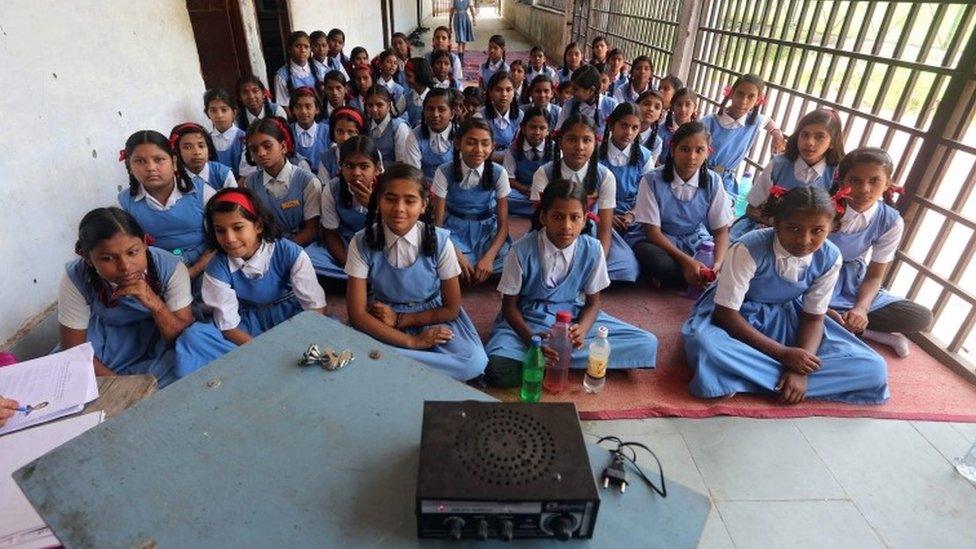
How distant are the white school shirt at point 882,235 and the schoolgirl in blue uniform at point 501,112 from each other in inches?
105

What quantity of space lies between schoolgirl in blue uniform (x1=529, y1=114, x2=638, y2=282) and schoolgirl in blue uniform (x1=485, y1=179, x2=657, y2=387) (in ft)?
2.38

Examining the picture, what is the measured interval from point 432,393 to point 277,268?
1558 mm

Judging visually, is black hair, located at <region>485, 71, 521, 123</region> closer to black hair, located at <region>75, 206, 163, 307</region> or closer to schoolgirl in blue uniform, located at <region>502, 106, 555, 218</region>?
schoolgirl in blue uniform, located at <region>502, 106, 555, 218</region>

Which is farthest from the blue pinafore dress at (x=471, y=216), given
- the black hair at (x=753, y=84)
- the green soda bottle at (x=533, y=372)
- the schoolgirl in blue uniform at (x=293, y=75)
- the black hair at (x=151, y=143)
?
the schoolgirl in blue uniform at (x=293, y=75)

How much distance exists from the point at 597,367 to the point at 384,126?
2824 mm

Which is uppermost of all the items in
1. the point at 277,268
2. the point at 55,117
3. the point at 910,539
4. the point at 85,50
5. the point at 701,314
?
the point at 85,50

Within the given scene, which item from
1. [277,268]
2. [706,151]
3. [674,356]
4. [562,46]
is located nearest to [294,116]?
[277,268]

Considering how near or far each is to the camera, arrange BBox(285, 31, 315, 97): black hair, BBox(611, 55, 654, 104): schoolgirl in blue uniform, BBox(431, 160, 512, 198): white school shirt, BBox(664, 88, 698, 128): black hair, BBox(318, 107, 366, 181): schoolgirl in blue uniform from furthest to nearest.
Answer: BBox(285, 31, 315, 97): black hair → BBox(611, 55, 654, 104): schoolgirl in blue uniform → BBox(664, 88, 698, 128): black hair → BBox(318, 107, 366, 181): schoolgirl in blue uniform → BBox(431, 160, 512, 198): white school shirt

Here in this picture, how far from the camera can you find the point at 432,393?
1020 mm

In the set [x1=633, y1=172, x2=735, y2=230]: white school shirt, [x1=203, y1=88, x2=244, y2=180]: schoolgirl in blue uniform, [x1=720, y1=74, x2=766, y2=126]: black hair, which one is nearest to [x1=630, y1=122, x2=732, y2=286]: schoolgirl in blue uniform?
[x1=633, y1=172, x2=735, y2=230]: white school shirt

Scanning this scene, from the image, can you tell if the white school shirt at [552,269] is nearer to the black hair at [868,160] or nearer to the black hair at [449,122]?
the black hair at [868,160]

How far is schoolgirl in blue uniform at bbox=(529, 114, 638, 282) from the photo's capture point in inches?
124

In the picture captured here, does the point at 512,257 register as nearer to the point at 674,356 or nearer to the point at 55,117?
the point at 674,356

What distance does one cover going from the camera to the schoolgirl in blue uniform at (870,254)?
2.49 metres
